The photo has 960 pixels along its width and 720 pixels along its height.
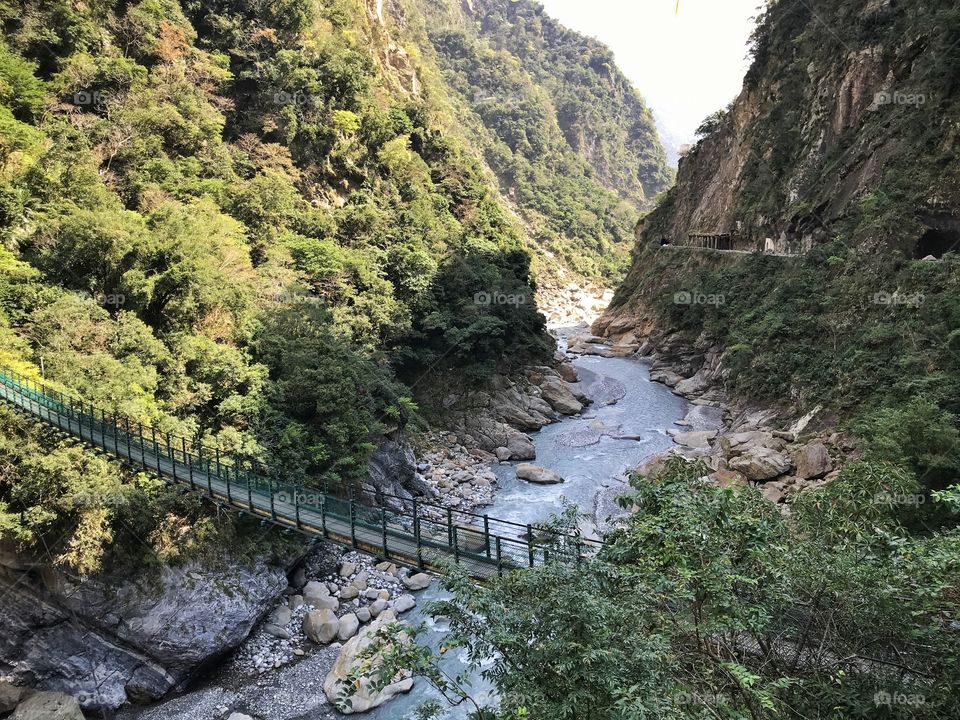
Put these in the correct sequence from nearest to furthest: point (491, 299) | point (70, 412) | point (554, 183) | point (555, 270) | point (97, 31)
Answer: point (70, 412), point (97, 31), point (491, 299), point (555, 270), point (554, 183)

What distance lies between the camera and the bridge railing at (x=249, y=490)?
1010 cm

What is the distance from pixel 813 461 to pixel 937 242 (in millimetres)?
10359

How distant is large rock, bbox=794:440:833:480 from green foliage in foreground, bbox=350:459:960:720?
942 centimetres

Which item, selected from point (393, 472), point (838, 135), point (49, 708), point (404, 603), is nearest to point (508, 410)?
point (393, 472)

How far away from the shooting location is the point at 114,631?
37.5ft

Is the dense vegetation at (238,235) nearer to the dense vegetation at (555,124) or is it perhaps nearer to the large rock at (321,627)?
the large rock at (321,627)

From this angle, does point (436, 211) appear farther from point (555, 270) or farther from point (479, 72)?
point (479, 72)

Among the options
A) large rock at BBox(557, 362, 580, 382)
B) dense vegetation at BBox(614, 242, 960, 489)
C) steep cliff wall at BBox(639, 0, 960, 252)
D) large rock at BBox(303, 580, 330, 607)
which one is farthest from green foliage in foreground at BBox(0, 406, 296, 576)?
steep cliff wall at BBox(639, 0, 960, 252)

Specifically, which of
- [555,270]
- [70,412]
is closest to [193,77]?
[70,412]

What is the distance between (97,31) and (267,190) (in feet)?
30.6

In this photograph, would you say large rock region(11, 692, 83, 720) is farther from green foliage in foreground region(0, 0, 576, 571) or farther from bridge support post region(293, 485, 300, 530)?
bridge support post region(293, 485, 300, 530)

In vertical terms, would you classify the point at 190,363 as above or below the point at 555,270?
below

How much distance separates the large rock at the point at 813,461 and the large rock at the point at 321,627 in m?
12.3

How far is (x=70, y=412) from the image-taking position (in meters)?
12.1
